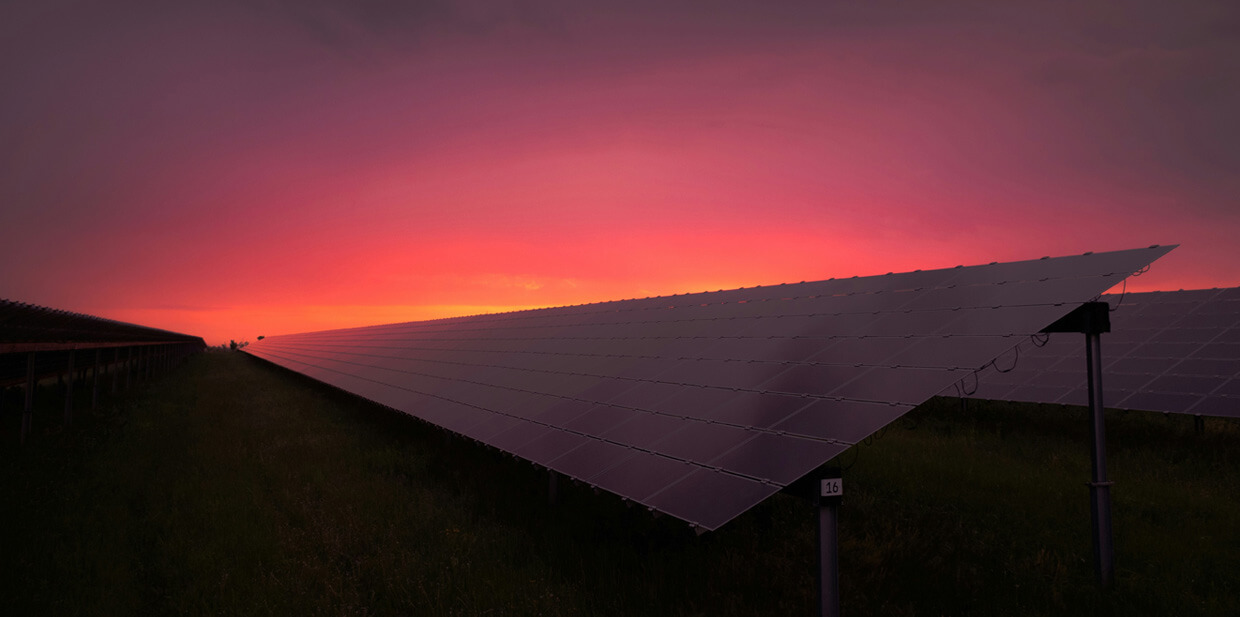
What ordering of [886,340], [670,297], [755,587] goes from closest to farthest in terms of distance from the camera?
[755,587] < [886,340] < [670,297]

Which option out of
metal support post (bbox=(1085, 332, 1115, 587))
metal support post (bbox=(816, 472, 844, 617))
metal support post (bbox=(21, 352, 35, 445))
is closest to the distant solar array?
metal support post (bbox=(21, 352, 35, 445))

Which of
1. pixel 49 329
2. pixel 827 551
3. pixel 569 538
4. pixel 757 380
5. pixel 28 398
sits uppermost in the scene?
pixel 49 329

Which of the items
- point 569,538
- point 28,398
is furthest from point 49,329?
point 569,538

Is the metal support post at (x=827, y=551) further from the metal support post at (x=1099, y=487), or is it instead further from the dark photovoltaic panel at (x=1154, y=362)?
the dark photovoltaic panel at (x=1154, y=362)

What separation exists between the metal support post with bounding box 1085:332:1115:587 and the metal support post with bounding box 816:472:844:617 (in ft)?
14.7

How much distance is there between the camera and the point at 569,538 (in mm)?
8648

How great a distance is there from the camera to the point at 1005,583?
7.49 m

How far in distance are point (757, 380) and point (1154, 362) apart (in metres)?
16.2

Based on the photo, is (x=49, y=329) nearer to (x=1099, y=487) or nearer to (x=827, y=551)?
(x=827, y=551)

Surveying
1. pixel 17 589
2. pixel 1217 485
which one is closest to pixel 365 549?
pixel 17 589

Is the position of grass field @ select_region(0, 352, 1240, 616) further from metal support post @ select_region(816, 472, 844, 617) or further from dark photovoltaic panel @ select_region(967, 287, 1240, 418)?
metal support post @ select_region(816, 472, 844, 617)

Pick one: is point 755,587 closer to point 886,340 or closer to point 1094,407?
point 886,340

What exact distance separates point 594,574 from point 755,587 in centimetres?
187

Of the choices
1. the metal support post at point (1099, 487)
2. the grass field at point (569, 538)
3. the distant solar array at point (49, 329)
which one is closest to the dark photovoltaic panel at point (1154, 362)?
the grass field at point (569, 538)
